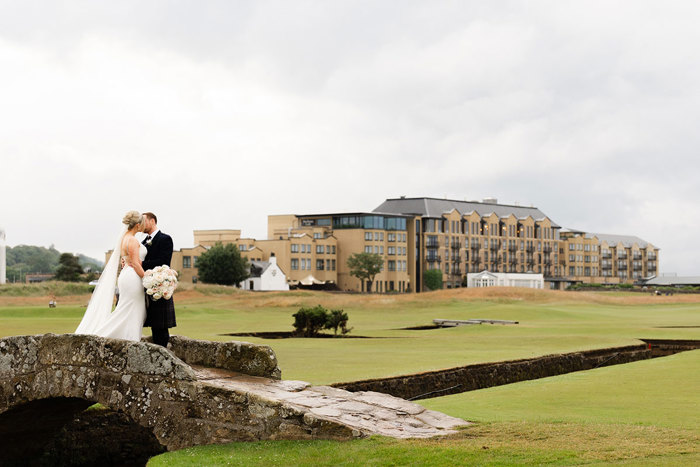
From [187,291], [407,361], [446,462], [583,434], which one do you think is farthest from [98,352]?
[187,291]

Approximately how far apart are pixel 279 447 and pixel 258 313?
184ft

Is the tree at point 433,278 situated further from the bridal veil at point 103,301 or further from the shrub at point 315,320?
the bridal veil at point 103,301

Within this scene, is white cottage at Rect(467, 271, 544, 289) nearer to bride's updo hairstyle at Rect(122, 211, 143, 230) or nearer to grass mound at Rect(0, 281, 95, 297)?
grass mound at Rect(0, 281, 95, 297)

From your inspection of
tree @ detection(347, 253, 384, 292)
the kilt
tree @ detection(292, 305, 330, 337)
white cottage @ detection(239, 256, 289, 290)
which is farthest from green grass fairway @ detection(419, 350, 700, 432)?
white cottage @ detection(239, 256, 289, 290)

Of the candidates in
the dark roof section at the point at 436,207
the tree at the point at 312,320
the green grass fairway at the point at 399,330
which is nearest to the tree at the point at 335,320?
the tree at the point at 312,320

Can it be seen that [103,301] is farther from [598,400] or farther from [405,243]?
[405,243]

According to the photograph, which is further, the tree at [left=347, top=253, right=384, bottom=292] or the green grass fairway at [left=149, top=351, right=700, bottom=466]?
the tree at [left=347, top=253, right=384, bottom=292]

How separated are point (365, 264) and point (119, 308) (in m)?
125

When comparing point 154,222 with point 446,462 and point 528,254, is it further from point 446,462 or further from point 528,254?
point 528,254

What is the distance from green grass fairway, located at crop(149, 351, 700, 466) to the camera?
11531mm

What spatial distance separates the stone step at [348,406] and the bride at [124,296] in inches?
60.3

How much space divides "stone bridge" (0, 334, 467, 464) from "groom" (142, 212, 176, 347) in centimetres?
119

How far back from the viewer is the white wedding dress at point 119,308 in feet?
46.5

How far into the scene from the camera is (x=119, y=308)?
14.2 m
